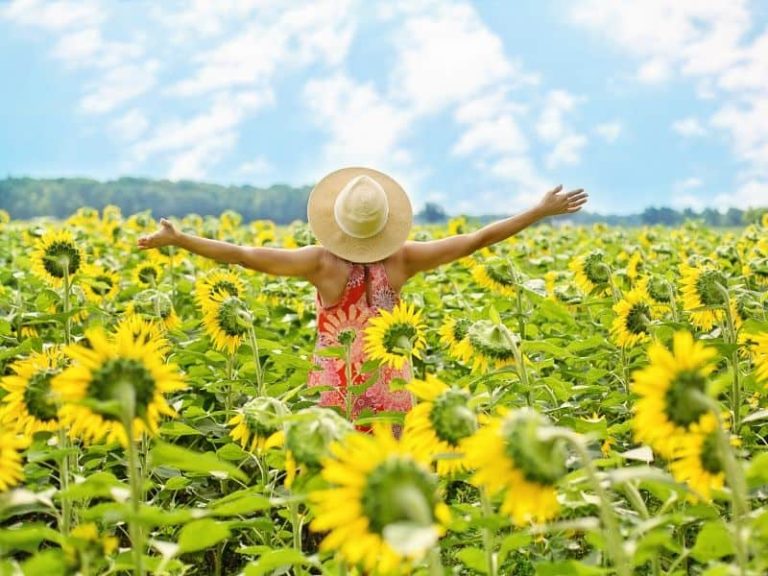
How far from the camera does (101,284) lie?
4.68 metres

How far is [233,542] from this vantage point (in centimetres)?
357

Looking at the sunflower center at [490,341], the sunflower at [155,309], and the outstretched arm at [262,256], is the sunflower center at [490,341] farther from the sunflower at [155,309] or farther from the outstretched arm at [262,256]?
the sunflower at [155,309]

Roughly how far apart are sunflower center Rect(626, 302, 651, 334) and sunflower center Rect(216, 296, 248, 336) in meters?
1.31

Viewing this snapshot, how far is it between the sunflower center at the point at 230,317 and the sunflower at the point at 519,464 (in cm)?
183

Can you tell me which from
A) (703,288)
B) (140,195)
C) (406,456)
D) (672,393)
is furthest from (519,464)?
(140,195)

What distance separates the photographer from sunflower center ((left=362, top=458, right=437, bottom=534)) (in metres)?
1.34

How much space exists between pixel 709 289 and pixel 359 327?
1.29 m

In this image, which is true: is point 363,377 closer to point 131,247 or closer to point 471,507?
point 471,507

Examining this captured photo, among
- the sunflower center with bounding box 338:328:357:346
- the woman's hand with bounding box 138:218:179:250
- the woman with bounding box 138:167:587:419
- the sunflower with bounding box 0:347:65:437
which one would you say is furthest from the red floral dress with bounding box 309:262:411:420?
the sunflower with bounding box 0:347:65:437

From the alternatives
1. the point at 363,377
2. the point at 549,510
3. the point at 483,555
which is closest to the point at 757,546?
the point at 549,510

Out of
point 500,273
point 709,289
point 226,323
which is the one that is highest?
point 500,273

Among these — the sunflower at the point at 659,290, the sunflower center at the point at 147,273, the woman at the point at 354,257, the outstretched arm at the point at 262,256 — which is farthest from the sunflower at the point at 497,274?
the sunflower center at the point at 147,273

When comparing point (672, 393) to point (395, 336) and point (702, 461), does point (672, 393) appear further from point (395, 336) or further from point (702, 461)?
point (395, 336)

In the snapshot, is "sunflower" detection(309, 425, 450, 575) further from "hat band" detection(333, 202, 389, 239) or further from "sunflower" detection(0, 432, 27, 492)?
"hat band" detection(333, 202, 389, 239)
